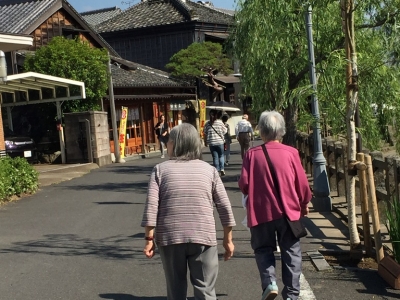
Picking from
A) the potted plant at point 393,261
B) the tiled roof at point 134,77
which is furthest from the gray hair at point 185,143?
the tiled roof at point 134,77

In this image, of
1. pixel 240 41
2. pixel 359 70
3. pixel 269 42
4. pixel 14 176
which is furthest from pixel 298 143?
pixel 359 70

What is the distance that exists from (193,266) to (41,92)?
18.6 m

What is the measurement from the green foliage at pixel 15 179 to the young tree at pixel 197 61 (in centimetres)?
2274

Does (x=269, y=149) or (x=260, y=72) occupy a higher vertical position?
(x=260, y=72)

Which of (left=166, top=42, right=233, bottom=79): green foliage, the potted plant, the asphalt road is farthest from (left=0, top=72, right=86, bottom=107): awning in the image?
(left=166, top=42, right=233, bottom=79): green foliage

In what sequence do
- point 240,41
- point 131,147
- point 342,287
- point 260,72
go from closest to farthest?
point 342,287
point 260,72
point 240,41
point 131,147

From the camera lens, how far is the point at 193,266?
4.79 metres

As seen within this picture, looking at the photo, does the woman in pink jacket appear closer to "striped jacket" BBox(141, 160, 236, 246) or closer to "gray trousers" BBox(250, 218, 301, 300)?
"gray trousers" BBox(250, 218, 301, 300)

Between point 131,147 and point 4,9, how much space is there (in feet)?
27.9

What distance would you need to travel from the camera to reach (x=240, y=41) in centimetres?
1803

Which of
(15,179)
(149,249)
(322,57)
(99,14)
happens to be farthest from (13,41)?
(99,14)

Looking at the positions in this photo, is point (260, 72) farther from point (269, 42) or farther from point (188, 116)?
point (188, 116)

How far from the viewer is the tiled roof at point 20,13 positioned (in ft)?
85.1

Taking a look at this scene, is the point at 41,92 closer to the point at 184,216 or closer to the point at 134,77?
the point at 134,77
